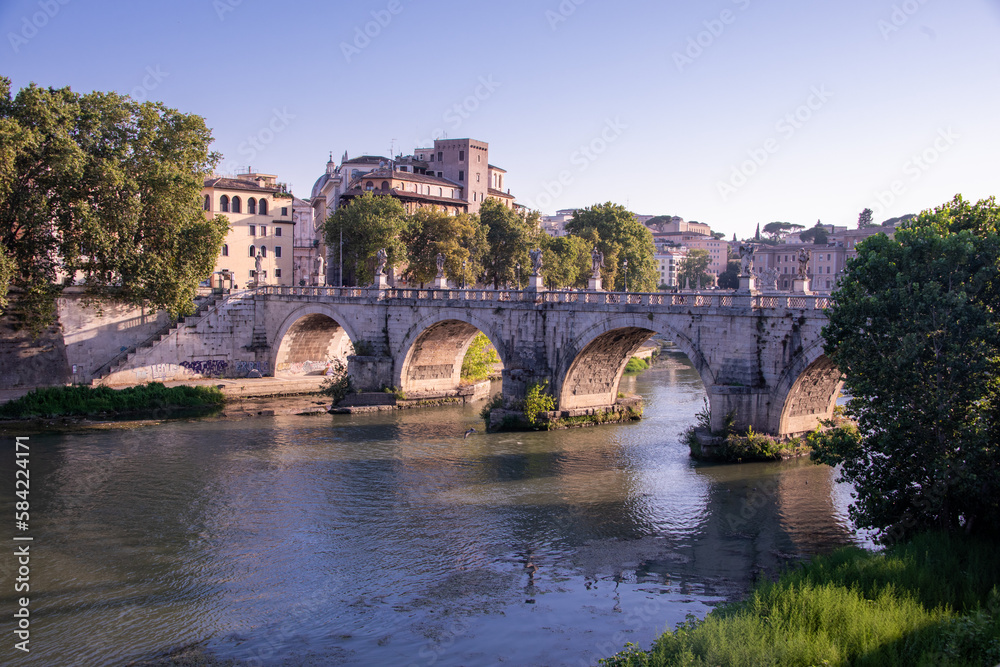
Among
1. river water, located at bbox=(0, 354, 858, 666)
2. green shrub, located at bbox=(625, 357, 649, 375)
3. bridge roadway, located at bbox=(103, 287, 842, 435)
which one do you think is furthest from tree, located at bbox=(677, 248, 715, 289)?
river water, located at bbox=(0, 354, 858, 666)

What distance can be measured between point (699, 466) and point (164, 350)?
25.5 m

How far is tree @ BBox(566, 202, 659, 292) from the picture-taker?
62.2 m

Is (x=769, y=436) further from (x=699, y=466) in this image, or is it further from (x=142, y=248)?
(x=142, y=248)

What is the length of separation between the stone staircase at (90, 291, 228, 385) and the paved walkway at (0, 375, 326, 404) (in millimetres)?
2091

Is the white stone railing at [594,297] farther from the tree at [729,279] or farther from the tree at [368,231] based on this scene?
the tree at [729,279]

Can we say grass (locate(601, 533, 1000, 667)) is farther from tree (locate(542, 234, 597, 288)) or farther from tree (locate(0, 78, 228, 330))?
tree (locate(542, 234, 597, 288))

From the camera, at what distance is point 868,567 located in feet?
43.7

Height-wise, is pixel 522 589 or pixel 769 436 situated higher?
pixel 769 436

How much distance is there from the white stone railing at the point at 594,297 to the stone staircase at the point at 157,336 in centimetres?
276

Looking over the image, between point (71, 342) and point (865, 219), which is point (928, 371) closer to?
point (71, 342)

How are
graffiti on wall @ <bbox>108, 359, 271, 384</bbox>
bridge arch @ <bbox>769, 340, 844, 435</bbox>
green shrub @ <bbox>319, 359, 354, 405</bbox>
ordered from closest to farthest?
bridge arch @ <bbox>769, 340, 844, 435</bbox>, green shrub @ <bbox>319, 359, 354, 405</bbox>, graffiti on wall @ <bbox>108, 359, 271, 384</bbox>

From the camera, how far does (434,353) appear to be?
3578 centimetres

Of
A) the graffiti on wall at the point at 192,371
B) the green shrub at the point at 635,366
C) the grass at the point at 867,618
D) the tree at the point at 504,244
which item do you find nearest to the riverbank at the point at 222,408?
the graffiti on wall at the point at 192,371

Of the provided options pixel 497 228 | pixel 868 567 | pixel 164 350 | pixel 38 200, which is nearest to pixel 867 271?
pixel 868 567
